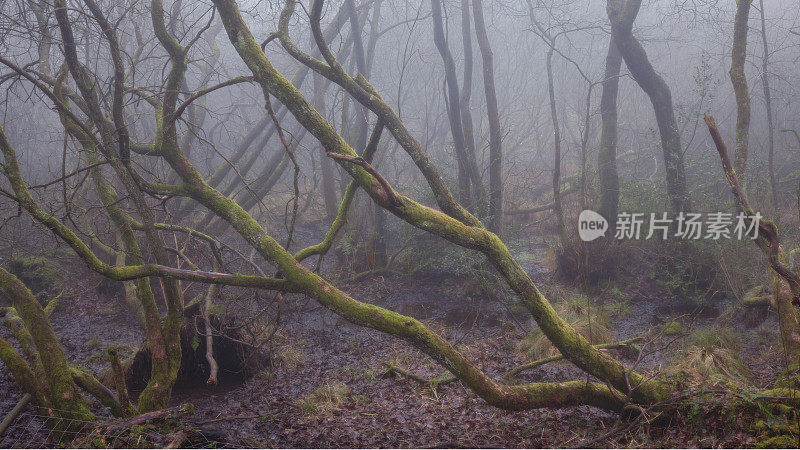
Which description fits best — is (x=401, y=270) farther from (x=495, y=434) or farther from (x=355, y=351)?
(x=495, y=434)

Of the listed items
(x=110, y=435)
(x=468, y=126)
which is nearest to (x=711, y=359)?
(x=110, y=435)

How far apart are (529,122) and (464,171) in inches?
374

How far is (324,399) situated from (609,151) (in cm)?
699

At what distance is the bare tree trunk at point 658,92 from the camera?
7969mm

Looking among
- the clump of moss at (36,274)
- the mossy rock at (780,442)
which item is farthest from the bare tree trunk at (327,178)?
the mossy rock at (780,442)

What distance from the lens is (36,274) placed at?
7762mm

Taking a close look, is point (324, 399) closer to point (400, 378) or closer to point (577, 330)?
point (400, 378)

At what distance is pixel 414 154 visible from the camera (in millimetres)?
4699

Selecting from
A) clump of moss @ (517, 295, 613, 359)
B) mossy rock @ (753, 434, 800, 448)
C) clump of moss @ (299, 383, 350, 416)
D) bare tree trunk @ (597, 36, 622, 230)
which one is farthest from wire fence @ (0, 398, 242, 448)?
bare tree trunk @ (597, 36, 622, 230)

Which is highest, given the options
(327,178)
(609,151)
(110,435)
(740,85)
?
(740,85)

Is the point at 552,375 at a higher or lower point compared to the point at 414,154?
lower

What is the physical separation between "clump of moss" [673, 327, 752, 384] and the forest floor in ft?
0.50

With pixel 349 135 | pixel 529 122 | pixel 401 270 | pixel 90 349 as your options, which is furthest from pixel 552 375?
pixel 529 122

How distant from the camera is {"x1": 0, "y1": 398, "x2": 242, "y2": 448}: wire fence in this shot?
3035 millimetres
